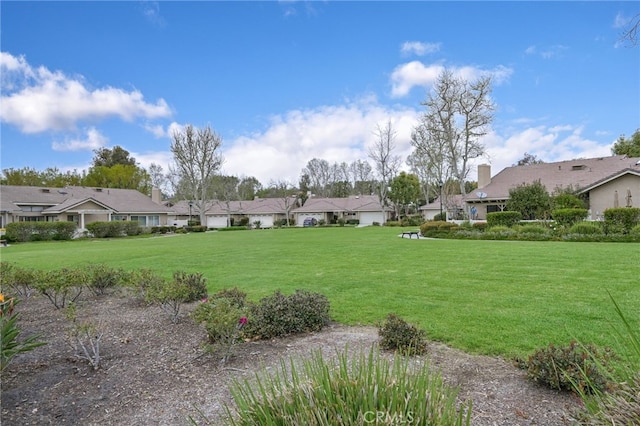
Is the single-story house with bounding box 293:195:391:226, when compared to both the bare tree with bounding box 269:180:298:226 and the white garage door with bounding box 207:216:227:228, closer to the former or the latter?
the bare tree with bounding box 269:180:298:226

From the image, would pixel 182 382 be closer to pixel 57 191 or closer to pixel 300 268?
pixel 300 268

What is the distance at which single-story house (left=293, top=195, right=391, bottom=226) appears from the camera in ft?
169

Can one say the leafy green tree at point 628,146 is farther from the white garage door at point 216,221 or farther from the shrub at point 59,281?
the white garage door at point 216,221

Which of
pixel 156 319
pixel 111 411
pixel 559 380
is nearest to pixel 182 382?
pixel 111 411

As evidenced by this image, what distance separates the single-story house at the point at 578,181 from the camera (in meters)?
23.7

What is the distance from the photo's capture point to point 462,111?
32406 millimetres

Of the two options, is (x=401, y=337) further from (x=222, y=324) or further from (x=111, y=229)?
(x=111, y=229)

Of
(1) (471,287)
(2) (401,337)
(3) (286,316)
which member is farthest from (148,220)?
(2) (401,337)

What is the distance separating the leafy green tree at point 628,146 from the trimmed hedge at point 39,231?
5495 centimetres

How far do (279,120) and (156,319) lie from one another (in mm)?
21523

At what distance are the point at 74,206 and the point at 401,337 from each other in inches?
1610

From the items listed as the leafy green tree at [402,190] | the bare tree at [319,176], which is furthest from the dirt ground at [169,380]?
the bare tree at [319,176]

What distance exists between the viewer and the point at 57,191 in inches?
1623

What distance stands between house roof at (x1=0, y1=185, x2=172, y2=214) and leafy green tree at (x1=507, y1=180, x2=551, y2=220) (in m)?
38.7
